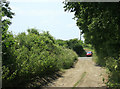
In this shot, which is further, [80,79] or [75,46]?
[75,46]

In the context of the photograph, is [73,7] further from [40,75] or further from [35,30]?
[35,30]

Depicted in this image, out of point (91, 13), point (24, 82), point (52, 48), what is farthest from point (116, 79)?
point (52, 48)

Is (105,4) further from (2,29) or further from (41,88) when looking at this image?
(41,88)

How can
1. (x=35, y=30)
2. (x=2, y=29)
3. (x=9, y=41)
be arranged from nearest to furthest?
(x=2, y=29), (x=9, y=41), (x=35, y=30)

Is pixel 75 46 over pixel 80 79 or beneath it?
over

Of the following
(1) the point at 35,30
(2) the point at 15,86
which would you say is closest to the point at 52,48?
(1) the point at 35,30

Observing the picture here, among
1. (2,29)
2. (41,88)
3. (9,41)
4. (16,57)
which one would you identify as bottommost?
(41,88)

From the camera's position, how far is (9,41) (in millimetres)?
7262

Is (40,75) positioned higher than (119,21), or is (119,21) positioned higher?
(119,21)

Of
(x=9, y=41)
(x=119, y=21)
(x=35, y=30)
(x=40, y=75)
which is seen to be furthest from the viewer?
(x=35, y=30)

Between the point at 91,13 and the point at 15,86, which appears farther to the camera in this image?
the point at 91,13

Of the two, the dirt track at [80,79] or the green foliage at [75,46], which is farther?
the green foliage at [75,46]

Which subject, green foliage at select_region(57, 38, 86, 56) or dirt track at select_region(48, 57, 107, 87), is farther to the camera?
green foliage at select_region(57, 38, 86, 56)

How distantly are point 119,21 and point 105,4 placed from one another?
6.19ft
